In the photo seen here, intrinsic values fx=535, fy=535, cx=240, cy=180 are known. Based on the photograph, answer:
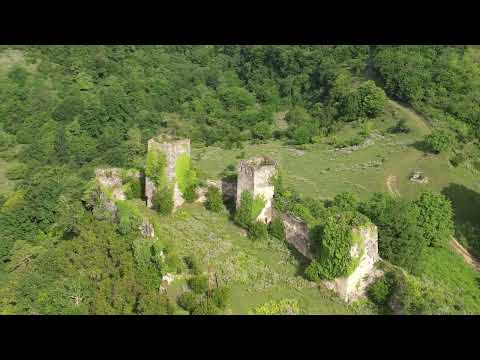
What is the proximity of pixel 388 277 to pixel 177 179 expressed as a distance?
1336 centimetres

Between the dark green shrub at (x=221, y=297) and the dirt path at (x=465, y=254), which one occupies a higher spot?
the dark green shrub at (x=221, y=297)

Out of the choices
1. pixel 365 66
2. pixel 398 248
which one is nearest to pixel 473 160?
pixel 398 248

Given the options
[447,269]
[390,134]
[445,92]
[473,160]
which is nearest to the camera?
[447,269]

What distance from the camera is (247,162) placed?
2964cm

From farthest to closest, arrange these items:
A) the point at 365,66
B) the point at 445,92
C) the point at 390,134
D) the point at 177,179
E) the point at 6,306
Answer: the point at 365,66
the point at 445,92
the point at 390,134
the point at 177,179
the point at 6,306

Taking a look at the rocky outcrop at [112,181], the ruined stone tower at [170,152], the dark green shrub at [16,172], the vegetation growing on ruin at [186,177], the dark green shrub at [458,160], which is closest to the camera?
the ruined stone tower at [170,152]

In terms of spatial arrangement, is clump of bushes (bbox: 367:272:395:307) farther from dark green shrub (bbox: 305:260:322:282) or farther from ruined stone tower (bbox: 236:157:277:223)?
ruined stone tower (bbox: 236:157:277:223)

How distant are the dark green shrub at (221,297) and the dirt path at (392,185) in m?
22.9

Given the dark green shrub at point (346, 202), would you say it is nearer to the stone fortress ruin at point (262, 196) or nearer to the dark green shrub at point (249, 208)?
the stone fortress ruin at point (262, 196)

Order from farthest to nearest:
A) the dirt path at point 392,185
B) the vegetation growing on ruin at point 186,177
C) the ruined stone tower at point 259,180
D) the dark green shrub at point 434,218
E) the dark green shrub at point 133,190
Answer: the dirt path at point 392,185, the dark green shrub at point 434,218, the dark green shrub at point 133,190, the vegetation growing on ruin at point 186,177, the ruined stone tower at point 259,180

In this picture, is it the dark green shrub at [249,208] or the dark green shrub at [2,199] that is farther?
the dark green shrub at [2,199]

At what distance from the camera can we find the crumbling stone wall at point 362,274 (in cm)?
2441

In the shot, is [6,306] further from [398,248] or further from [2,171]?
[2,171]

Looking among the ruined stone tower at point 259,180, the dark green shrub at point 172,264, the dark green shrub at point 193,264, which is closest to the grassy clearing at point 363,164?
the ruined stone tower at point 259,180
